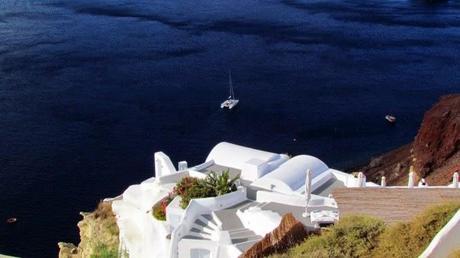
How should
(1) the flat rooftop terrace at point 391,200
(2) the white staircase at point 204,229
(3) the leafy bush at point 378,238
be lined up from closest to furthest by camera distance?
(3) the leafy bush at point 378,238 < (1) the flat rooftop terrace at point 391,200 < (2) the white staircase at point 204,229

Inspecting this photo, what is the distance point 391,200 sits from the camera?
808 inches

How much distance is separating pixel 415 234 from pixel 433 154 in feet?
98.4

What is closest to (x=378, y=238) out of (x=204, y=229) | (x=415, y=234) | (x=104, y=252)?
(x=415, y=234)

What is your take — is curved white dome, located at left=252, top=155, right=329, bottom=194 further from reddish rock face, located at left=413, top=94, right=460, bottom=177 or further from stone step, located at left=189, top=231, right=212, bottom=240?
reddish rock face, located at left=413, top=94, right=460, bottom=177

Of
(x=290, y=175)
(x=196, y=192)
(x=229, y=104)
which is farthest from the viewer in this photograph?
(x=229, y=104)

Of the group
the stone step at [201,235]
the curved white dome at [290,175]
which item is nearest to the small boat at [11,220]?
the curved white dome at [290,175]

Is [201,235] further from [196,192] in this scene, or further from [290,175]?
[290,175]

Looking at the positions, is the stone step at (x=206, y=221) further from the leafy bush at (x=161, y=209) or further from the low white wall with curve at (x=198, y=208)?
the leafy bush at (x=161, y=209)

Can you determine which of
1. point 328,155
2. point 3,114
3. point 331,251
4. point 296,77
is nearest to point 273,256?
point 331,251

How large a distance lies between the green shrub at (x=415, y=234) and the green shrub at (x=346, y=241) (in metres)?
0.46

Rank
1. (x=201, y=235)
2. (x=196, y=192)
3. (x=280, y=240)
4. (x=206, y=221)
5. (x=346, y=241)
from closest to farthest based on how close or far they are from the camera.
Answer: (x=346, y=241) → (x=280, y=240) → (x=201, y=235) → (x=206, y=221) → (x=196, y=192)

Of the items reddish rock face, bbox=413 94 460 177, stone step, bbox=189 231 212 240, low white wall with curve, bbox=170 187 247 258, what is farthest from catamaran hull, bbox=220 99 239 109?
stone step, bbox=189 231 212 240

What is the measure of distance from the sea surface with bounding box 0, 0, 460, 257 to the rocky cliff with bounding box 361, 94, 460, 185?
5.44 meters

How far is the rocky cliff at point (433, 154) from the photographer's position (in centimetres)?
4084
